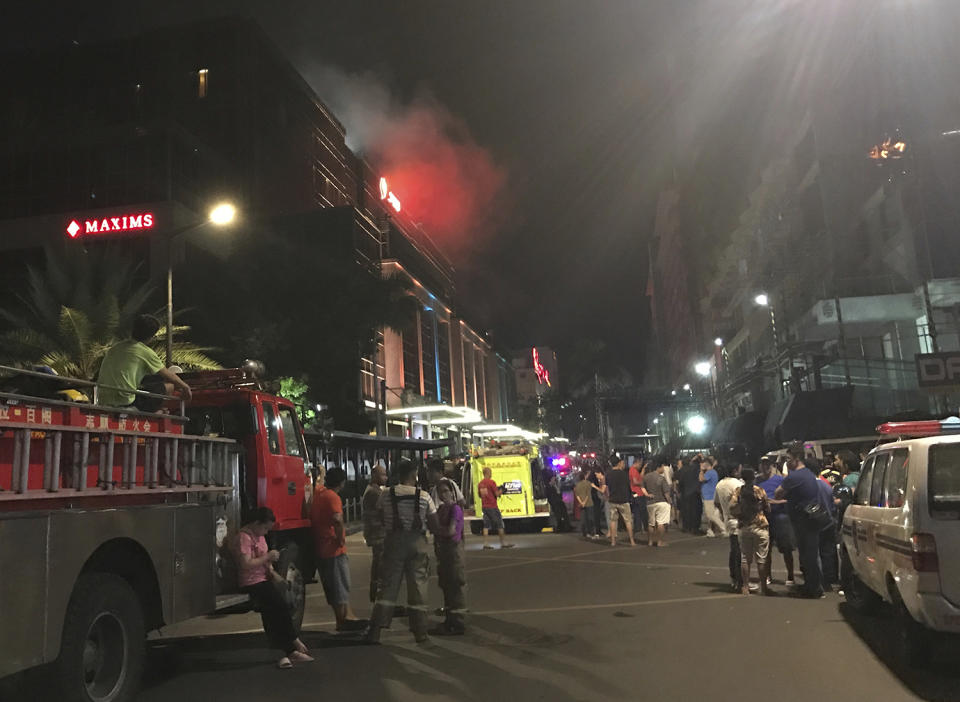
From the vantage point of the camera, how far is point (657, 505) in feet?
53.3

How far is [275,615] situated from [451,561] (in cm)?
228

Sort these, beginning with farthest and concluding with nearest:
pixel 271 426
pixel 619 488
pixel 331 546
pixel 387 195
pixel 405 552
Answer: pixel 387 195 → pixel 619 488 → pixel 271 426 → pixel 331 546 → pixel 405 552

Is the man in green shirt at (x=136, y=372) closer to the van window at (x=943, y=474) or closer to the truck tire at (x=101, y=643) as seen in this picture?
the truck tire at (x=101, y=643)

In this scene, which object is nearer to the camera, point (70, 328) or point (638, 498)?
point (638, 498)

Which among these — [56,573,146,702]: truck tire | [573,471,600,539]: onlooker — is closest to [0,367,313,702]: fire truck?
[56,573,146,702]: truck tire

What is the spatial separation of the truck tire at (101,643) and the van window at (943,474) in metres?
5.91

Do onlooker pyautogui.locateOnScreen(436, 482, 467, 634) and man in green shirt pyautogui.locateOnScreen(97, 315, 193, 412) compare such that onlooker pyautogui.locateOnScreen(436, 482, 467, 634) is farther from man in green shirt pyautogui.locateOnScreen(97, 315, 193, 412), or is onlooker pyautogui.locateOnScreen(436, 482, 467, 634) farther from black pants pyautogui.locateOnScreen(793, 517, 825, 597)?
black pants pyautogui.locateOnScreen(793, 517, 825, 597)

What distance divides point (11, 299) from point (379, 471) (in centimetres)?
3016

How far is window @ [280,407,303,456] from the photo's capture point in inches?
348

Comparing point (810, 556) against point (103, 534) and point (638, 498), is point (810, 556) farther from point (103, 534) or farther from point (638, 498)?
point (638, 498)

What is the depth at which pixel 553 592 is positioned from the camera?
10562 millimetres

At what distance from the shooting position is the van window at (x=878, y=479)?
7.32m

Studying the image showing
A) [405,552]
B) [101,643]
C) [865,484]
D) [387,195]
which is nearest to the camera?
[101,643]

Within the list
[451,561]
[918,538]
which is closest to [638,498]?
[451,561]
